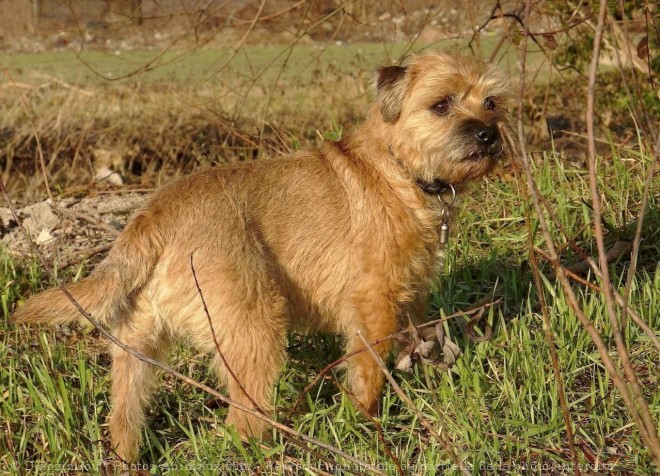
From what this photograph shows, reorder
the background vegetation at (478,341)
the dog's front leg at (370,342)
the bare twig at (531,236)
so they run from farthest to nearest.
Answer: the dog's front leg at (370,342) → the background vegetation at (478,341) → the bare twig at (531,236)

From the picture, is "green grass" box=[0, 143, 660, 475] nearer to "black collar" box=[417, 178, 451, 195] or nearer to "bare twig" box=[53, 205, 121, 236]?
"bare twig" box=[53, 205, 121, 236]

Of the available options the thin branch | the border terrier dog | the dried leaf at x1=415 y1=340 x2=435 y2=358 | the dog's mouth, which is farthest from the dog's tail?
the thin branch

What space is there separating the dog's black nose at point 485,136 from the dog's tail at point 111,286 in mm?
1674

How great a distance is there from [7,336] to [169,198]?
1.68 m

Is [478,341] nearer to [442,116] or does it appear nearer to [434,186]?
[434,186]

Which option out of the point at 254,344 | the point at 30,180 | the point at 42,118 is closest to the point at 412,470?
the point at 254,344

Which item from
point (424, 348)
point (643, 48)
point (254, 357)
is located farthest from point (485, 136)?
point (254, 357)

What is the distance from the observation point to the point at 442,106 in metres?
4.36

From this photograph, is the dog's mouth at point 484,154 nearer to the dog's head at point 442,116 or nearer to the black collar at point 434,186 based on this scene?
the dog's head at point 442,116

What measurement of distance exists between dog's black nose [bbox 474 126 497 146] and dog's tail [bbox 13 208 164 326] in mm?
1674

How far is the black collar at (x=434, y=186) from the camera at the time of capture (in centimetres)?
433

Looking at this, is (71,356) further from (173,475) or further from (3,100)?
(3,100)

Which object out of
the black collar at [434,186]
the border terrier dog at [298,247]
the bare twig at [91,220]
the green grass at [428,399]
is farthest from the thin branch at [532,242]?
the bare twig at [91,220]

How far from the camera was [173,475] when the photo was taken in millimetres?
3346
